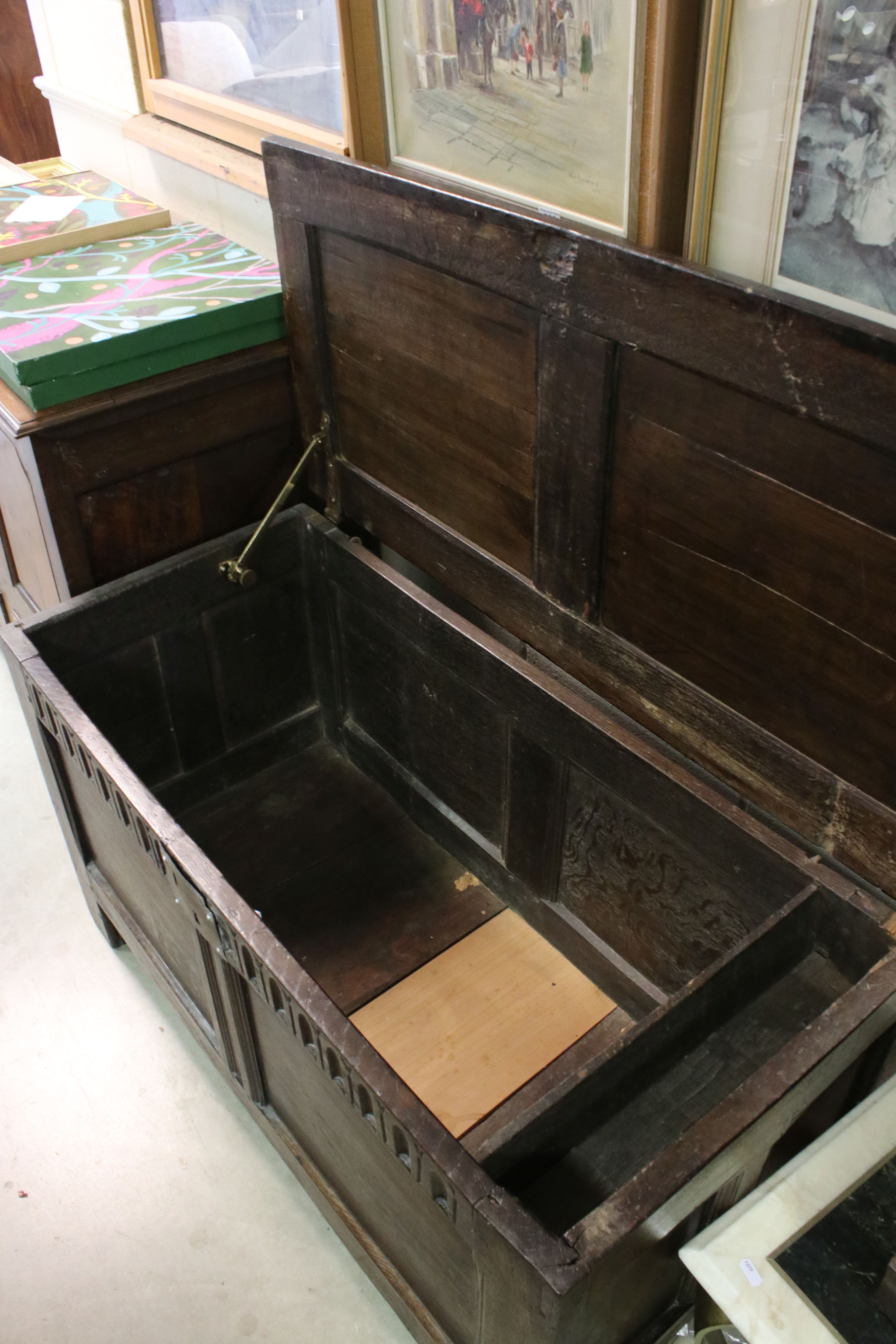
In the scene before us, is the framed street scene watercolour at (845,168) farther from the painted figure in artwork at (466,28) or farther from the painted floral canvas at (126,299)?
the painted floral canvas at (126,299)

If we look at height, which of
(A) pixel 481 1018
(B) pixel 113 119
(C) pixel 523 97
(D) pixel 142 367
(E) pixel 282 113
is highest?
(C) pixel 523 97

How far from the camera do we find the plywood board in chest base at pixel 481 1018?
67.6 inches

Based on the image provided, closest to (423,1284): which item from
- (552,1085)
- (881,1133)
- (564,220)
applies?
(552,1085)

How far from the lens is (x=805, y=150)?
3.61 feet

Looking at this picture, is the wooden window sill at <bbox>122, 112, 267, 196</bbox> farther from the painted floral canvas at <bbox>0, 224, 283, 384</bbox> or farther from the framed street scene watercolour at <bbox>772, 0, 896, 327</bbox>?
the framed street scene watercolour at <bbox>772, 0, 896, 327</bbox>

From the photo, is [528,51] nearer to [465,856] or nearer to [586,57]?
[586,57]

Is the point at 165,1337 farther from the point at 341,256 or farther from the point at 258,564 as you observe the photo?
the point at 341,256

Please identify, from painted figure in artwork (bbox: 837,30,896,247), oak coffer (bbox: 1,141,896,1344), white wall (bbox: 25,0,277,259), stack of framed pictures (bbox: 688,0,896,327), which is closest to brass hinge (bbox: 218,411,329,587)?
oak coffer (bbox: 1,141,896,1344)

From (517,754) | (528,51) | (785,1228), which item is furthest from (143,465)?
(785,1228)

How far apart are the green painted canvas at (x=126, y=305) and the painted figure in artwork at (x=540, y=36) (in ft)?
2.27

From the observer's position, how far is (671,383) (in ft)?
4.19

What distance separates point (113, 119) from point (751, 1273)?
2.46 metres

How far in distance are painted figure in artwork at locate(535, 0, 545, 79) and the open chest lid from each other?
0.16 metres

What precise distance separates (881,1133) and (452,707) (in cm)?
93
